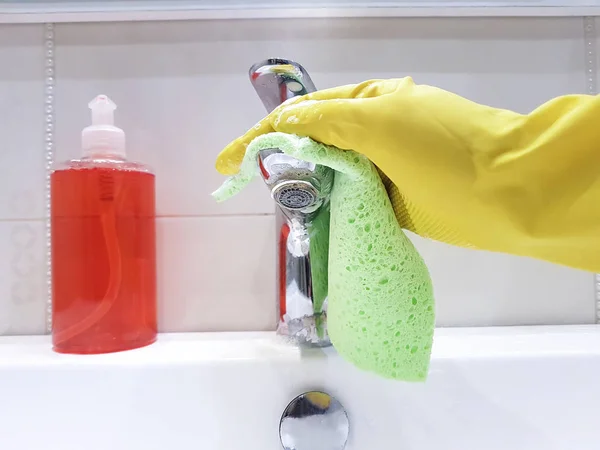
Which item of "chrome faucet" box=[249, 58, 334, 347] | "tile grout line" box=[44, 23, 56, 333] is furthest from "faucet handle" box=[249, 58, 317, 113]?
"tile grout line" box=[44, 23, 56, 333]

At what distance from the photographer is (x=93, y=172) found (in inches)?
15.4

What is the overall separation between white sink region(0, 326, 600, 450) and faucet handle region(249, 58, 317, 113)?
20cm

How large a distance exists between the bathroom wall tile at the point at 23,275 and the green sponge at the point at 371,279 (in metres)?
0.29

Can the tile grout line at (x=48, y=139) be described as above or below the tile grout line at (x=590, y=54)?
below

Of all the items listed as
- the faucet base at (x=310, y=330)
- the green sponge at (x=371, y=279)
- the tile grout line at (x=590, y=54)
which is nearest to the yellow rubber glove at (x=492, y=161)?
the green sponge at (x=371, y=279)

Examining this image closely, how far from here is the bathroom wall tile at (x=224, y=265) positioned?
45 cm

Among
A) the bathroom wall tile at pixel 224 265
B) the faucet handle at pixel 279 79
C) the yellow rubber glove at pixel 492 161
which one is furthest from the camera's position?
the bathroom wall tile at pixel 224 265

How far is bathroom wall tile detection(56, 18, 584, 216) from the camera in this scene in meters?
0.46

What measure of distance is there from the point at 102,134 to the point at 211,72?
5.1 inches

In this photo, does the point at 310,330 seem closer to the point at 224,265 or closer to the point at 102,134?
the point at 224,265

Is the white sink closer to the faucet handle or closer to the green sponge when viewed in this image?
the green sponge

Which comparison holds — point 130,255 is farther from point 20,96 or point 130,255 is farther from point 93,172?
point 20,96

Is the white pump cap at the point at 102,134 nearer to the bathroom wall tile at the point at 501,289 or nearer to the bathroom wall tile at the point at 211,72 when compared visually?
the bathroom wall tile at the point at 211,72

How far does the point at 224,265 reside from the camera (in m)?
0.46
